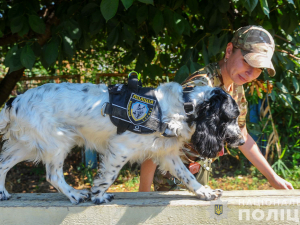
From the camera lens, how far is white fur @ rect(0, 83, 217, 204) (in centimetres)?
220

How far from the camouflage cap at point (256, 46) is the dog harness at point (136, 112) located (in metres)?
0.65

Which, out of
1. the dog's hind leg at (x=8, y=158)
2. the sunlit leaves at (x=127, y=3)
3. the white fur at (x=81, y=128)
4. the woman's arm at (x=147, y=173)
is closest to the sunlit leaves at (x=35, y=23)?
the white fur at (x=81, y=128)

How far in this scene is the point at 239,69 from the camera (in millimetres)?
2428

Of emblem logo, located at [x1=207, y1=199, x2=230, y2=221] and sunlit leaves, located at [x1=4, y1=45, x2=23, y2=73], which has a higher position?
sunlit leaves, located at [x1=4, y1=45, x2=23, y2=73]

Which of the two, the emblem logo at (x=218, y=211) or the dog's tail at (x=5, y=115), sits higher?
the dog's tail at (x=5, y=115)

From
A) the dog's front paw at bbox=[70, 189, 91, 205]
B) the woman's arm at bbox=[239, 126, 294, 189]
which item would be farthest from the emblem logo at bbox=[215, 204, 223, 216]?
the dog's front paw at bbox=[70, 189, 91, 205]

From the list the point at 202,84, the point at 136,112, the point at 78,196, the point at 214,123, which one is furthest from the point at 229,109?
the point at 78,196

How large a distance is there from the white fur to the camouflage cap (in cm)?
48

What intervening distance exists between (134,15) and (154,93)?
1284 millimetres

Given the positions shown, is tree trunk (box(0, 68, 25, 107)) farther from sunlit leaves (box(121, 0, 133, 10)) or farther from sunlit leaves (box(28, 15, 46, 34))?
sunlit leaves (box(121, 0, 133, 10))

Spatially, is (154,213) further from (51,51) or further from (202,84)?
(51,51)

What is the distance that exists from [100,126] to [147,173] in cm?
79

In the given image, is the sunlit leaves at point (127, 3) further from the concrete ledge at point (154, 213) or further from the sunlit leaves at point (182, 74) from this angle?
the concrete ledge at point (154, 213)

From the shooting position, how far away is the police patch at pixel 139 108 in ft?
7.04
